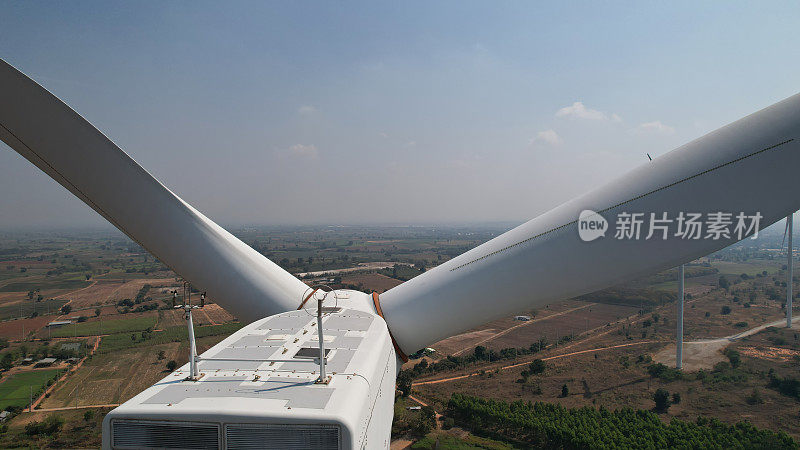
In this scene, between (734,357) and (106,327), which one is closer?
(734,357)

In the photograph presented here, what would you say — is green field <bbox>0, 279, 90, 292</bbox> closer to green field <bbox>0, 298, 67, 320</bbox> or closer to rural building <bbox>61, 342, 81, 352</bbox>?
green field <bbox>0, 298, 67, 320</bbox>

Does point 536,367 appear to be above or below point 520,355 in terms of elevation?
above

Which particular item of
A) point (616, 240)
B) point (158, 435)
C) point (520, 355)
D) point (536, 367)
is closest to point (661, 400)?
point (536, 367)

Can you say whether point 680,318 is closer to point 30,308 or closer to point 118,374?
point 118,374

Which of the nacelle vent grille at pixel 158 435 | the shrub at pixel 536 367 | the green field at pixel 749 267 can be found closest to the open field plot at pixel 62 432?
the nacelle vent grille at pixel 158 435

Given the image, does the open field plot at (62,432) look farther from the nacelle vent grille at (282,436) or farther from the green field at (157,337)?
the nacelle vent grille at (282,436)

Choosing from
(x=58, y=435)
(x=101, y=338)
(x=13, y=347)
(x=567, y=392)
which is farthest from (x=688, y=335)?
(x=13, y=347)
